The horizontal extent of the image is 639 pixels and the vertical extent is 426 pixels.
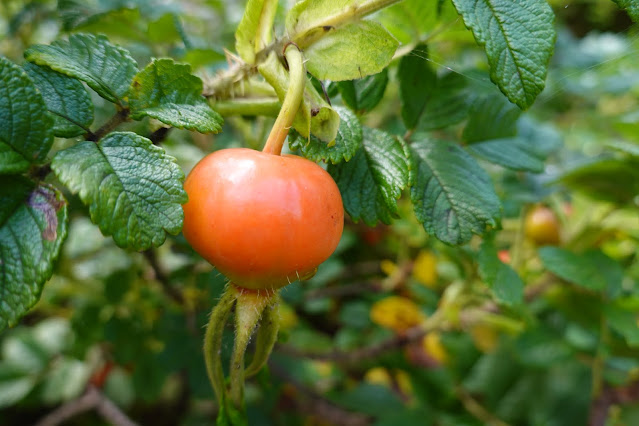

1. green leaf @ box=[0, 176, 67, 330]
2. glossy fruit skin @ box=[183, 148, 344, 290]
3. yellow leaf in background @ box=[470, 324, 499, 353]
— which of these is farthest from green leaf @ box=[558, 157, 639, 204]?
green leaf @ box=[0, 176, 67, 330]

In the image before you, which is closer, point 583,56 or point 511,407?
point 511,407

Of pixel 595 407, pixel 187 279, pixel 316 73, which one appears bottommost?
pixel 595 407

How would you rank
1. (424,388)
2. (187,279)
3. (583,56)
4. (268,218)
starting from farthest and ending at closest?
1. (583,56)
2. (424,388)
3. (187,279)
4. (268,218)

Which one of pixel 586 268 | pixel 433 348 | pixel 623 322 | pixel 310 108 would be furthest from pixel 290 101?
pixel 433 348

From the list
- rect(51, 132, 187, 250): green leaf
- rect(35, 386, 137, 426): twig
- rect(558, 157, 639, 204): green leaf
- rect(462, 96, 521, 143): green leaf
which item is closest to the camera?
rect(51, 132, 187, 250): green leaf

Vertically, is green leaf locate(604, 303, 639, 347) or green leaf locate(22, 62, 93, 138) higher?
green leaf locate(22, 62, 93, 138)

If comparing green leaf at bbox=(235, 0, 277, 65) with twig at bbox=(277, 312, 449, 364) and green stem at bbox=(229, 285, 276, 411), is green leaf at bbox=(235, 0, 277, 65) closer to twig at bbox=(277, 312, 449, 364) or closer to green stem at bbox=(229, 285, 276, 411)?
A: green stem at bbox=(229, 285, 276, 411)

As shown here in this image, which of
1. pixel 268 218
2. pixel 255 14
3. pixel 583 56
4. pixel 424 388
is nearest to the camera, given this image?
pixel 268 218

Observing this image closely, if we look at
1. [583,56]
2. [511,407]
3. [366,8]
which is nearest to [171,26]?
[366,8]

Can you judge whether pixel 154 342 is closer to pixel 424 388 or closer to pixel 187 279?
pixel 187 279
